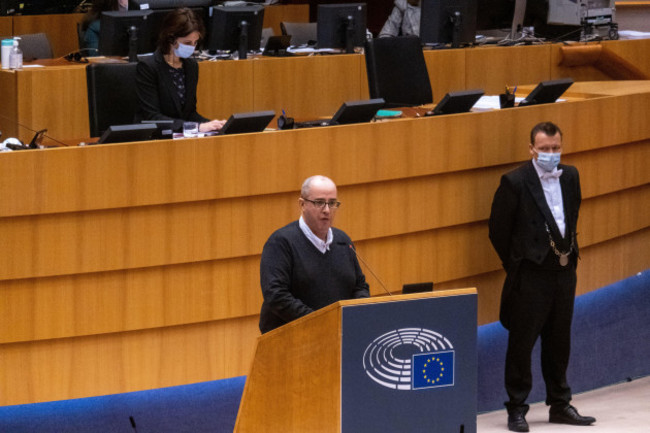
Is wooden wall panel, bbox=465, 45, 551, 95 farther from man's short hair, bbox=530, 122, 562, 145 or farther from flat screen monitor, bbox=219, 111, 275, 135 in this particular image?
flat screen monitor, bbox=219, 111, 275, 135

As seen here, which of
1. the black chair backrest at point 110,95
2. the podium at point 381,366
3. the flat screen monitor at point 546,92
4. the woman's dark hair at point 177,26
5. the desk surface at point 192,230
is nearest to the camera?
the podium at point 381,366

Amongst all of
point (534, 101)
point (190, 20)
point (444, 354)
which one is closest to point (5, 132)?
point (190, 20)

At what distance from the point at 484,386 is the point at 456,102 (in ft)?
5.18

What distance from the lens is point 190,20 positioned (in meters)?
5.59

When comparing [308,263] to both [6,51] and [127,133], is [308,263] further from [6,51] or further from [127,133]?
[6,51]

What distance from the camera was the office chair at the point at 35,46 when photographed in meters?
8.31

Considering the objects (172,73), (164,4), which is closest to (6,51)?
(172,73)

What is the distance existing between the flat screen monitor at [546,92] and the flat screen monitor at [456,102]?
0.45 metres

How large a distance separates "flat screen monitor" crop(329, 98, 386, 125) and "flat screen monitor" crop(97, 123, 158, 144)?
3.10 ft

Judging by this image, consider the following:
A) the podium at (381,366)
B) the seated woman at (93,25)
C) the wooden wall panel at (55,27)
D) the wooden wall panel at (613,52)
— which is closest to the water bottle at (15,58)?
the seated woman at (93,25)

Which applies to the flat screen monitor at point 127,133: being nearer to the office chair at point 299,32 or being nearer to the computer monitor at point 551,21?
the office chair at point 299,32

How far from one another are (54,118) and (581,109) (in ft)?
9.79

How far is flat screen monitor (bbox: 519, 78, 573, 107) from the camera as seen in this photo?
600cm

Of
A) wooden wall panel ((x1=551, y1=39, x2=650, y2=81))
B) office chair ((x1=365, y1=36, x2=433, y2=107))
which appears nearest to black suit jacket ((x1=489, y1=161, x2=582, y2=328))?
office chair ((x1=365, y1=36, x2=433, y2=107))
